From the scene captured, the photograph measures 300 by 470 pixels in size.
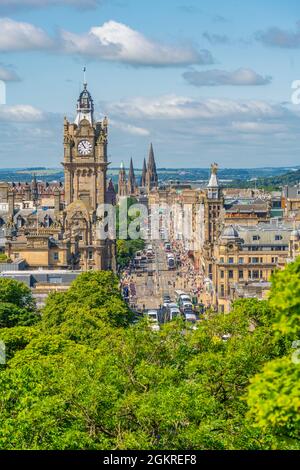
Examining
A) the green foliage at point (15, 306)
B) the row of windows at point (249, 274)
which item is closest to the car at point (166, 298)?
the row of windows at point (249, 274)

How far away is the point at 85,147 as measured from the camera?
178750 mm

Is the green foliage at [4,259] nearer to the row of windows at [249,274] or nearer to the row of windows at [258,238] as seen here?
the row of windows at [249,274]

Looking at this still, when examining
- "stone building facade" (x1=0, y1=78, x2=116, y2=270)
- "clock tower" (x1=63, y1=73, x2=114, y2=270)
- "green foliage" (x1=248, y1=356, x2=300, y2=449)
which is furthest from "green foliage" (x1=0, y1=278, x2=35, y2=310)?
"green foliage" (x1=248, y1=356, x2=300, y2=449)

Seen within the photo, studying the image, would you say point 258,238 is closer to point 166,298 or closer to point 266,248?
point 266,248

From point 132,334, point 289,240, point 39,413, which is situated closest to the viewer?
point 39,413

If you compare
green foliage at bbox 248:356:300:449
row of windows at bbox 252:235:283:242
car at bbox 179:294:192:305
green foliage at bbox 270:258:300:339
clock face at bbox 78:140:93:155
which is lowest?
car at bbox 179:294:192:305

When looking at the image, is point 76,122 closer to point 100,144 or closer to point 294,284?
point 100,144

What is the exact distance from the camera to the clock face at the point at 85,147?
586 ft

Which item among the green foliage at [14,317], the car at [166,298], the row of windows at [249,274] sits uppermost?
the green foliage at [14,317]

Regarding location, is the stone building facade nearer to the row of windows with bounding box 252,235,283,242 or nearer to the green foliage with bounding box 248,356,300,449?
the row of windows with bounding box 252,235,283,242

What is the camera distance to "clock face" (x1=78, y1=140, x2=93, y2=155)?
586ft
